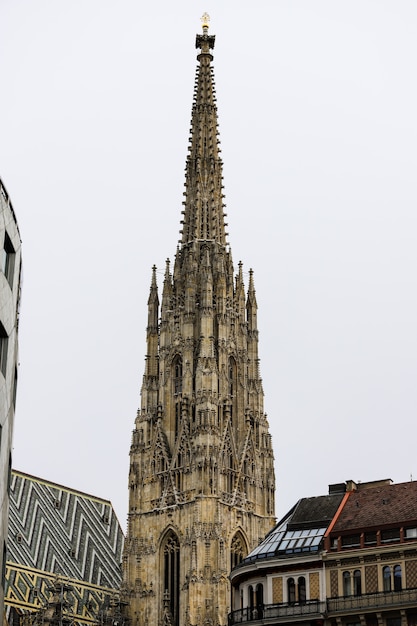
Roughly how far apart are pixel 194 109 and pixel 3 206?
254 feet

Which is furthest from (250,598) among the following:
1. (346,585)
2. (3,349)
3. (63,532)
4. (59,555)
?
(63,532)

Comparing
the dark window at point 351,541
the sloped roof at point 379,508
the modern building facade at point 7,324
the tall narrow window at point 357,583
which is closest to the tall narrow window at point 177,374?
the sloped roof at point 379,508

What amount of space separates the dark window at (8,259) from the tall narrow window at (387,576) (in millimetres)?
21304

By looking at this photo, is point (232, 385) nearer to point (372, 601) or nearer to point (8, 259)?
point (372, 601)

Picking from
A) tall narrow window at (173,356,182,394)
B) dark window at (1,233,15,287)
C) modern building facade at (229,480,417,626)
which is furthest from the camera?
tall narrow window at (173,356,182,394)

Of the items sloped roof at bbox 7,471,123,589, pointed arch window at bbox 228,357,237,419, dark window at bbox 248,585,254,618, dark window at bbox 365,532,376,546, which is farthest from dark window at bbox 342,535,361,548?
sloped roof at bbox 7,471,123,589

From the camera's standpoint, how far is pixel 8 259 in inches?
1645

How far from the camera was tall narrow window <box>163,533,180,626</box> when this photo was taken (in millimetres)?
93062

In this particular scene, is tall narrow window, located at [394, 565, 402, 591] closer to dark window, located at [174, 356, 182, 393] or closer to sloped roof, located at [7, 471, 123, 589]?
dark window, located at [174, 356, 182, 393]

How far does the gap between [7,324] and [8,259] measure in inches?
97.2

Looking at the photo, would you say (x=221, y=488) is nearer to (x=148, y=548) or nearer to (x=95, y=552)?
(x=148, y=548)

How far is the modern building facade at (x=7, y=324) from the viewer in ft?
132

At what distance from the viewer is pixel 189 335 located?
102 metres

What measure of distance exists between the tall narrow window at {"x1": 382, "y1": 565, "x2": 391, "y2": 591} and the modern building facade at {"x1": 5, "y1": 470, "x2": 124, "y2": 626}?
43422 mm
